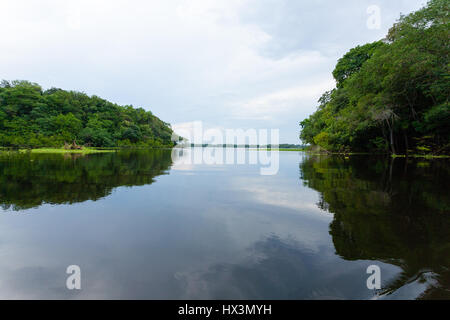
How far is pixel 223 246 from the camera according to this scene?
3.09 metres

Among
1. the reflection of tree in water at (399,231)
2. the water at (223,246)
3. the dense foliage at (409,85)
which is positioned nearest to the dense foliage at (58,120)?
the water at (223,246)

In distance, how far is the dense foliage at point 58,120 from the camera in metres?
45.2

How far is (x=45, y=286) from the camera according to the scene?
2.22m

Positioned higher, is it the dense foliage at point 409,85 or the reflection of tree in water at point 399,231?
the dense foliage at point 409,85

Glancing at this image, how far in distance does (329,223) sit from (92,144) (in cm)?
6372

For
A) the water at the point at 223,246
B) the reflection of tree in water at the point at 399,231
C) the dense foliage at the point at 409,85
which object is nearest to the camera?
the water at the point at 223,246

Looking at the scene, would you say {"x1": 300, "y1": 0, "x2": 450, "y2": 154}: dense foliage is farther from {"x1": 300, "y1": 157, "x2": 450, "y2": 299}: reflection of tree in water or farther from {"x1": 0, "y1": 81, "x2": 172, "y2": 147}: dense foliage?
{"x1": 0, "y1": 81, "x2": 172, "y2": 147}: dense foliage

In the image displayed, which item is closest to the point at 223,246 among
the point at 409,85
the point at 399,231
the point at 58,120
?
the point at 399,231

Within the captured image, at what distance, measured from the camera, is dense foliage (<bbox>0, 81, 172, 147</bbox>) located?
4519cm

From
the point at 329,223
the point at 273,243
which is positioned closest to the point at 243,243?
the point at 273,243

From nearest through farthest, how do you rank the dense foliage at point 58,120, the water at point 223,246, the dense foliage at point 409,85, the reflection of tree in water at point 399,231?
the water at point 223,246 → the reflection of tree in water at point 399,231 → the dense foliage at point 409,85 → the dense foliage at point 58,120

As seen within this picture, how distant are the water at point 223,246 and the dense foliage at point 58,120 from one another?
4840 cm

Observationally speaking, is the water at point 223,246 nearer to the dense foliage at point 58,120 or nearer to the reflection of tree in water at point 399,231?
the reflection of tree in water at point 399,231

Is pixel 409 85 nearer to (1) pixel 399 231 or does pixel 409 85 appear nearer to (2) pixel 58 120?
(1) pixel 399 231
